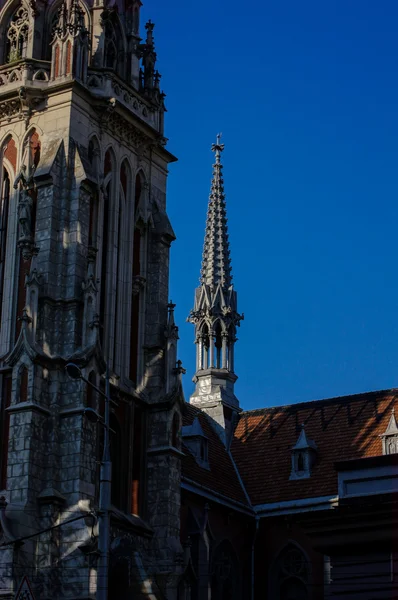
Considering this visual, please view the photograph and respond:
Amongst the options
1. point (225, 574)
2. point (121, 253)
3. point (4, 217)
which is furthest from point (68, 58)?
point (225, 574)

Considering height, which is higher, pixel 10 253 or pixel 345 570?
pixel 10 253

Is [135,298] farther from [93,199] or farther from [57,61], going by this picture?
[57,61]

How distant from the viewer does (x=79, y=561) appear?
34.5 meters

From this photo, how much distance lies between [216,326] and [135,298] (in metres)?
12.2

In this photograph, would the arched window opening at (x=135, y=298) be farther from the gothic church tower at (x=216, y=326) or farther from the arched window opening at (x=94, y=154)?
the gothic church tower at (x=216, y=326)

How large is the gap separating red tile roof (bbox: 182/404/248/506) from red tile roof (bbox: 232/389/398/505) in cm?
54

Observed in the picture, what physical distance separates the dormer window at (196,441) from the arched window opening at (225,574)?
3.13 meters

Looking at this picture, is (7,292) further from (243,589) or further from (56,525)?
(243,589)

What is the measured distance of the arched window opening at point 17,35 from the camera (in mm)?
42125

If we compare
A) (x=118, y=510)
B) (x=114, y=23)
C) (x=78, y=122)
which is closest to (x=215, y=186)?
(x=114, y=23)

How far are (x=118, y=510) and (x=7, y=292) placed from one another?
743 cm

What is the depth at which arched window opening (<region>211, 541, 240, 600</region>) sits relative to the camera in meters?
43.3

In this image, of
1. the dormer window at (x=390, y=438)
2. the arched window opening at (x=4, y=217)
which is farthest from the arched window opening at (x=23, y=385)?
the dormer window at (x=390, y=438)

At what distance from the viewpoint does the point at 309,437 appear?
159ft
